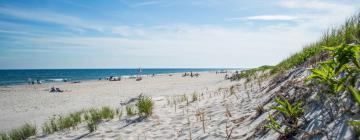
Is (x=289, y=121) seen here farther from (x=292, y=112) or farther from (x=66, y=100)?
(x=66, y=100)

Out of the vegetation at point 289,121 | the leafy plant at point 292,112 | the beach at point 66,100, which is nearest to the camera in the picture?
the vegetation at point 289,121

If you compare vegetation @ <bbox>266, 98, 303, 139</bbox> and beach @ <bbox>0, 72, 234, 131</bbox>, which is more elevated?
vegetation @ <bbox>266, 98, 303, 139</bbox>

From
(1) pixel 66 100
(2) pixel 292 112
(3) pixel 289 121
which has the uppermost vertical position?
(2) pixel 292 112

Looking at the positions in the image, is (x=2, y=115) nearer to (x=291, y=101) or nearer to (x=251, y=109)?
(x=251, y=109)

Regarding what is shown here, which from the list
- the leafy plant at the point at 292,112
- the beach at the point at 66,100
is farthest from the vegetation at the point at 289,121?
the beach at the point at 66,100

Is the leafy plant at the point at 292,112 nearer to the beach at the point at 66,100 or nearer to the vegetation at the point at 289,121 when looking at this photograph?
the vegetation at the point at 289,121

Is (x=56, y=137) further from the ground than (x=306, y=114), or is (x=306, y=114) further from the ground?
(x=306, y=114)

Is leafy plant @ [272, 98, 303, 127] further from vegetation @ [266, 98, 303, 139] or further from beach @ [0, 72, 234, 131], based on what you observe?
beach @ [0, 72, 234, 131]

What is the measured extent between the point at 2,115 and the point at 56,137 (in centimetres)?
882

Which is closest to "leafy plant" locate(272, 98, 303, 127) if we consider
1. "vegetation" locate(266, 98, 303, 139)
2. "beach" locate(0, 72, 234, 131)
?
"vegetation" locate(266, 98, 303, 139)

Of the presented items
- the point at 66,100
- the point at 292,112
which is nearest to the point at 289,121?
the point at 292,112

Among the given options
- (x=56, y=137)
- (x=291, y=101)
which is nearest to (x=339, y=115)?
(x=291, y=101)

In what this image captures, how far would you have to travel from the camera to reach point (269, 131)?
3.49m

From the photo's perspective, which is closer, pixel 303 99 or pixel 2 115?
A: pixel 303 99
